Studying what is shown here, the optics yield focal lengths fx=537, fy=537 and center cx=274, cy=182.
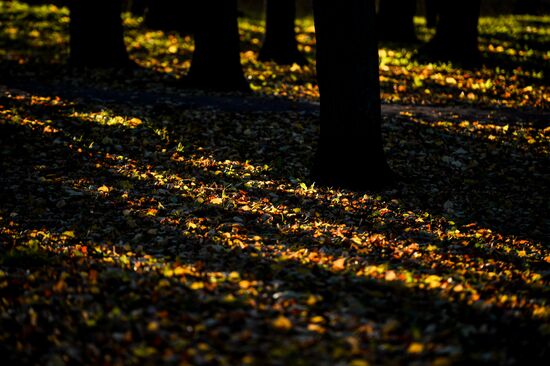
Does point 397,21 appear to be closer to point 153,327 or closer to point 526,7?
point 526,7

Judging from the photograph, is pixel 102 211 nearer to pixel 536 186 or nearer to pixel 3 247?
pixel 3 247

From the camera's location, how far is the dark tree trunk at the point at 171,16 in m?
19.7

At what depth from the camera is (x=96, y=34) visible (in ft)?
44.0

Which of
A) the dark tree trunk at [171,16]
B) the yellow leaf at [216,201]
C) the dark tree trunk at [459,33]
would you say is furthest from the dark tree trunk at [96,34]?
the dark tree trunk at [459,33]

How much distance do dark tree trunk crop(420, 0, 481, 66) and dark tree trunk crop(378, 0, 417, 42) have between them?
4361 millimetres

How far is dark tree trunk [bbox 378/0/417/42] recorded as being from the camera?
19.6 m

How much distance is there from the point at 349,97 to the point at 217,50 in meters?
5.08

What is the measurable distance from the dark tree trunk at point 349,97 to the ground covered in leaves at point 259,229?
368 millimetres

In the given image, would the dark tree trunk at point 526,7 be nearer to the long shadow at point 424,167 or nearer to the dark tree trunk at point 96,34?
the long shadow at point 424,167

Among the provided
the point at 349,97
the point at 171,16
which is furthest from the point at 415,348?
the point at 171,16

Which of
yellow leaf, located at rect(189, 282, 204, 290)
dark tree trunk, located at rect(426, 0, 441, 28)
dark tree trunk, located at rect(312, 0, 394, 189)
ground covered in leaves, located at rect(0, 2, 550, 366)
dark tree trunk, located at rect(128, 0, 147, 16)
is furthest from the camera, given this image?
dark tree trunk, located at rect(128, 0, 147, 16)

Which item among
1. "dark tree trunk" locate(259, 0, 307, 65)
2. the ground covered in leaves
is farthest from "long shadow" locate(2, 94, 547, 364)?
"dark tree trunk" locate(259, 0, 307, 65)

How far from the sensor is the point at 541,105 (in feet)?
36.8

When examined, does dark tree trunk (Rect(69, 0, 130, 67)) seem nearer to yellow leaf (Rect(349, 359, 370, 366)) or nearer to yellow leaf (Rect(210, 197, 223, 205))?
yellow leaf (Rect(210, 197, 223, 205))
